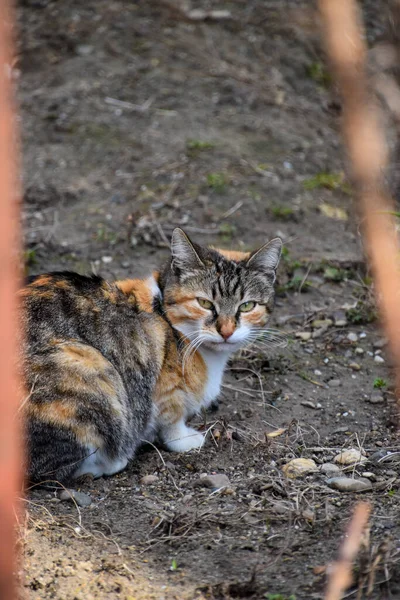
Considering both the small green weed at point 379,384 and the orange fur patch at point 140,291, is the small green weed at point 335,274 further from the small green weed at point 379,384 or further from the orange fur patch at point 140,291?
the orange fur patch at point 140,291

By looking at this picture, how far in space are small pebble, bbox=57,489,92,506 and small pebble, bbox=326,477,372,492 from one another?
4.08 ft

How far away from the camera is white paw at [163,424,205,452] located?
14.4 feet

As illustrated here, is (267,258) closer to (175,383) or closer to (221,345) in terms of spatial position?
(221,345)

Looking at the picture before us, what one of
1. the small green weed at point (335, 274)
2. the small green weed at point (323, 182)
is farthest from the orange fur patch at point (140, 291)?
the small green weed at point (323, 182)

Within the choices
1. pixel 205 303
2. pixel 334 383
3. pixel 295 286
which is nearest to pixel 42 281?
pixel 205 303

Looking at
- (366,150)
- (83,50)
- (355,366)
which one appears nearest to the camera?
(355,366)

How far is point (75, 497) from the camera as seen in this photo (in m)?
3.85

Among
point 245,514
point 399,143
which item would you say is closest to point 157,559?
point 245,514

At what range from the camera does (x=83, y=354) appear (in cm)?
404

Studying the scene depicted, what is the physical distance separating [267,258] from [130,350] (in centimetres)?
102

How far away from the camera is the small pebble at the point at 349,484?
12.5 feet

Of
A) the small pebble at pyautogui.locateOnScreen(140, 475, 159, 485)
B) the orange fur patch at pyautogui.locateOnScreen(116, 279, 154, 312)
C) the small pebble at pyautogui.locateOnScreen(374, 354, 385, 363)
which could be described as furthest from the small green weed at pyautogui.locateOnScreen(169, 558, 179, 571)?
the small pebble at pyautogui.locateOnScreen(374, 354, 385, 363)

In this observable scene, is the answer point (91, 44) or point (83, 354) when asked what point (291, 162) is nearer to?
point (91, 44)

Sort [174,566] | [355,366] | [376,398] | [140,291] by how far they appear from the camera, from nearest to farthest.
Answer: [174,566] < [140,291] < [376,398] < [355,366]
